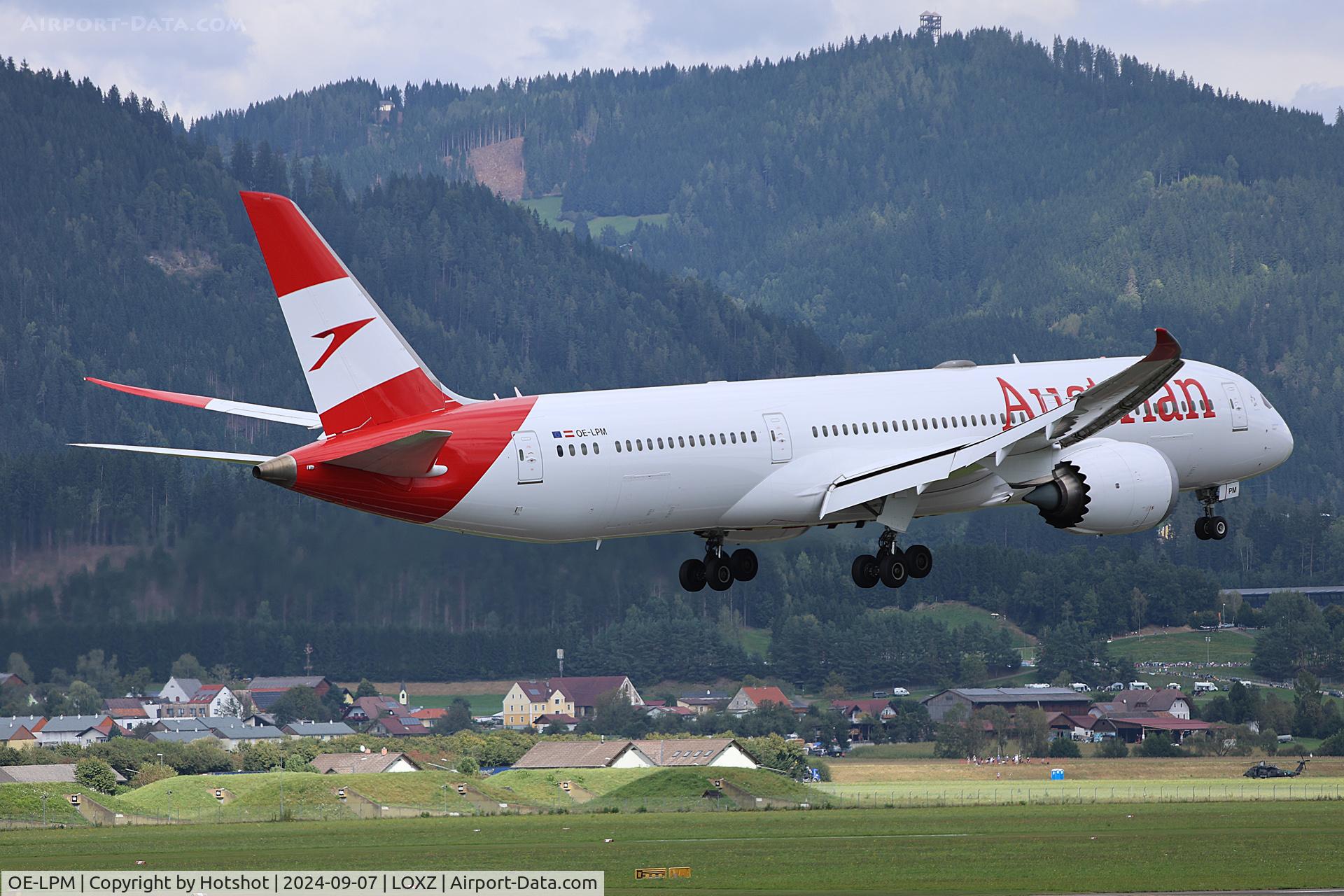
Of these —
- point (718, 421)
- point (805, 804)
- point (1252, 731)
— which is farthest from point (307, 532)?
point (1252, 731)

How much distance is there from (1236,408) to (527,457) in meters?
23.4

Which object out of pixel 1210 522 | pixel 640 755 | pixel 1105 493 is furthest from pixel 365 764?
pixel 1105 493

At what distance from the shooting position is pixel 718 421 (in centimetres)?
5344

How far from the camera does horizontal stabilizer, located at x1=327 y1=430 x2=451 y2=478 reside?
48.3 meters

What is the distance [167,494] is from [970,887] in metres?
89.7

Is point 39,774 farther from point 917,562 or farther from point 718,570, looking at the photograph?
point 917,562

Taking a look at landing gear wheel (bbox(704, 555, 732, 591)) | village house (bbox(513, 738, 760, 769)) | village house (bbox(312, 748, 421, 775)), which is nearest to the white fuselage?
landing gear wheel (bbox(704, 555, 732, 591))

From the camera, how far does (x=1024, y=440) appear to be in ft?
177

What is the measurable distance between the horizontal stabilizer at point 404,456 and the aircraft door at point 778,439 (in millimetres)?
8934

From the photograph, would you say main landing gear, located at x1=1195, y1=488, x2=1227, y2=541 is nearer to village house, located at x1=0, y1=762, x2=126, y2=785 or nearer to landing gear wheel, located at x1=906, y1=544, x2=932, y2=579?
landing gear wheel, located at x1=906, y1=544, x2=932, y2=579

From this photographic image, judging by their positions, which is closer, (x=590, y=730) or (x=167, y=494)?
(x=167, y=494)

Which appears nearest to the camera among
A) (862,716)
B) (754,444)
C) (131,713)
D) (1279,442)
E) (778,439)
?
(754,444)

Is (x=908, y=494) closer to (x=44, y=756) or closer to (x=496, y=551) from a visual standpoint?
(x=496, y=551)

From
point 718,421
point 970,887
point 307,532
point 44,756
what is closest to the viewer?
point 718,421
